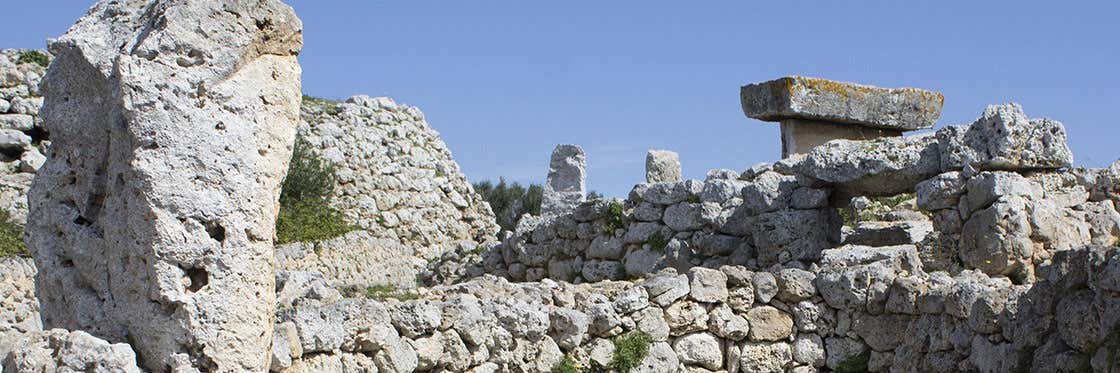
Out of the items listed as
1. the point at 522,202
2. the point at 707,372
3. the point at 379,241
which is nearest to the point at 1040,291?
the point at 707,372

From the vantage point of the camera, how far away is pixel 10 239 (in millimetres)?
16672

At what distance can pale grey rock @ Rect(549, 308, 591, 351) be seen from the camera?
1045cm

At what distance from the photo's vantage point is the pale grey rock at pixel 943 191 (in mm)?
12258

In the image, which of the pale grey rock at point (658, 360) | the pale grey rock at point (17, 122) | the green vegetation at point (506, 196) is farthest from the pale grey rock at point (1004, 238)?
the green vegetation at point (506, 196)

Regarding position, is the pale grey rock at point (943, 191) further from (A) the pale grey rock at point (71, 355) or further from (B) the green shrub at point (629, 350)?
(A) the pale grey rock at point (71, 355)

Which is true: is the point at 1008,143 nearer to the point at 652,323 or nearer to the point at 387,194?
the point at 652,323

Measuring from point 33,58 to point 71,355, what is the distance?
47.2 feet

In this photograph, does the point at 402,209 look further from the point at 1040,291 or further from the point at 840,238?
the point at 1040,291

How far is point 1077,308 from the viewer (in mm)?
8594

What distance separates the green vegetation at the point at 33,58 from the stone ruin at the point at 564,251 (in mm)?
661

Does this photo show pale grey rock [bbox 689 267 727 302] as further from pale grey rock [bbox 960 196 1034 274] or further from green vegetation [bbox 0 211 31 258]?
green vegetation [bbox 0 211 31 258]

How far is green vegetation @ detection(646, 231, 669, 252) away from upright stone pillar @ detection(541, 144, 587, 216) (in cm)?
274

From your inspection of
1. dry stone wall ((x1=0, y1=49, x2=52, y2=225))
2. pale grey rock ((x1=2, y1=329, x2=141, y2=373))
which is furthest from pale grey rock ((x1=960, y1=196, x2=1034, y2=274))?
dry stone wall ((x1=0, y1=49, x2=52, y2=225))

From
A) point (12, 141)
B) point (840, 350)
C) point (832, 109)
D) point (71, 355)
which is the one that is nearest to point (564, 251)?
point (832, 109)
